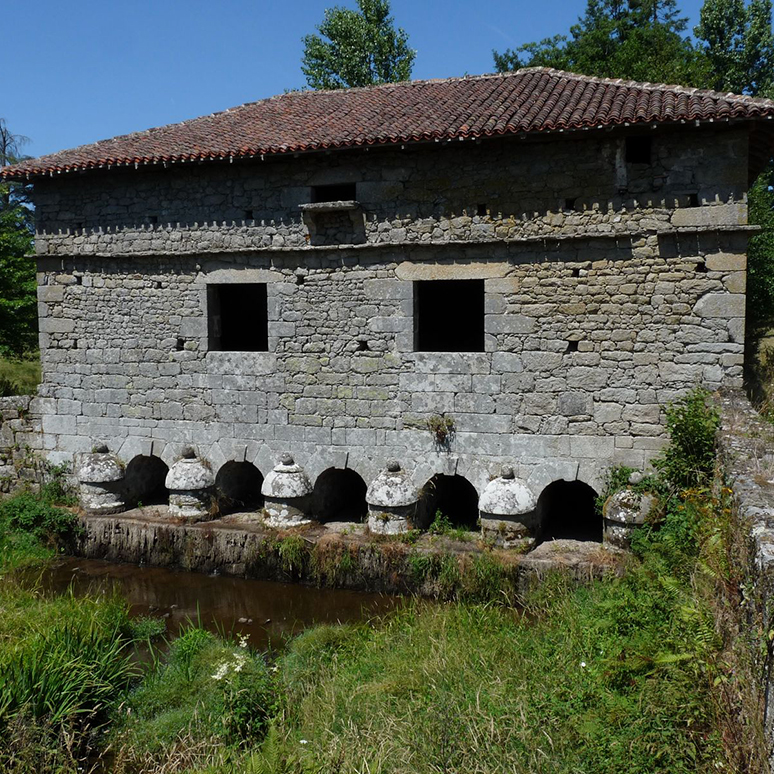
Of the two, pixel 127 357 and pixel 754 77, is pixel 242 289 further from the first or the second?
pixel 754 77

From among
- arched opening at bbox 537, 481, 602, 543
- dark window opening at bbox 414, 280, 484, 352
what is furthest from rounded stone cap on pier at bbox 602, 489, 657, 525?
dark window opening at bbox 414, 280, 484, 352

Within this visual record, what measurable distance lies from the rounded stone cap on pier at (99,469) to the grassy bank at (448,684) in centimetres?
288

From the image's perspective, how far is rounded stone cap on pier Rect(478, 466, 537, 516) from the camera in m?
8.70

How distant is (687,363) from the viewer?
8.52 m

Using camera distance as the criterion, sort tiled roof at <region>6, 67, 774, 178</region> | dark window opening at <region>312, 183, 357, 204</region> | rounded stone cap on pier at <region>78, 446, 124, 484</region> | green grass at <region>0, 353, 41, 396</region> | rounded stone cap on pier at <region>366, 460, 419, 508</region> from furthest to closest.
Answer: green grass at <region>0, 353, 41, 396</region> → rounded stone cap on pier at <region>78, 446, 124, 484</region> → dark window opening at <region>312, 183, 357, 204</region> → rounded stone cap on pier at <region>366, 460, 419, 508</region> → tiled roof at <region>6, 67, 774, 178</region>

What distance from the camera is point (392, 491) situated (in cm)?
920

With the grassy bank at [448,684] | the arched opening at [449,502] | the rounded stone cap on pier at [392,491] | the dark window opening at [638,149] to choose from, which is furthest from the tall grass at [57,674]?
the dark window opening at [638,149]

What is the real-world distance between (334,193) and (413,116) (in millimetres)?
1563

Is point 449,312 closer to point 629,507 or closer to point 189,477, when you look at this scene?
point 189,477

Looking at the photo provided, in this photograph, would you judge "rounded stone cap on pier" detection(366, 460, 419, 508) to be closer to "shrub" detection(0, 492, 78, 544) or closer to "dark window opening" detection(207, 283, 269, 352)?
"shrub" detection(0, 492, 78, 544)

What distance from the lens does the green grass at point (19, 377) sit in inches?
579

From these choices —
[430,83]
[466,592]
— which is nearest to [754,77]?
[430,83]

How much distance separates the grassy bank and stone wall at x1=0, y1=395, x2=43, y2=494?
4154 millimetres

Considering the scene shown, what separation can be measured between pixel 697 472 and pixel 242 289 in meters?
9.20
